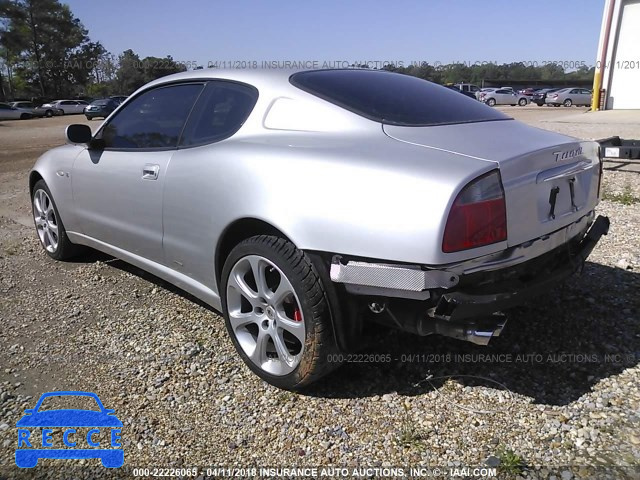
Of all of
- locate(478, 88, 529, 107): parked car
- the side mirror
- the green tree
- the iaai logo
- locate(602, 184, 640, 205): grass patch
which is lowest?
locate(478, 88, 529, 107): parked car

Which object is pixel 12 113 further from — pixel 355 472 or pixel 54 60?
pixel 355 472

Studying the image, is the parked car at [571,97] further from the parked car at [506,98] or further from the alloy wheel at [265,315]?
the alloy wheel at [265,315]

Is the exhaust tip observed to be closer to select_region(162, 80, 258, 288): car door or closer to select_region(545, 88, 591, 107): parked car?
select_region(162, 80, 258, 288): car door

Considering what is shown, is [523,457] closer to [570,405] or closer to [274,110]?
→ [570,405]

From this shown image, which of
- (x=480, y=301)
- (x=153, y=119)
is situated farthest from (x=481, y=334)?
(x=153, y=119)

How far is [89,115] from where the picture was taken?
1225 inches

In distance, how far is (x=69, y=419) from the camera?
2.46 m

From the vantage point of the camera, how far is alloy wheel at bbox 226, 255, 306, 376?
2475 millimetres

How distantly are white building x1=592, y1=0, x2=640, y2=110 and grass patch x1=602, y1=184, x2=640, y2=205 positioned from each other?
1684 cm

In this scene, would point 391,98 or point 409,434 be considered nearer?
point 409,434

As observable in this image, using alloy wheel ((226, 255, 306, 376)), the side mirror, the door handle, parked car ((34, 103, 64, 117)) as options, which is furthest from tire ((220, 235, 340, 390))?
parked car ((34, 103, 64, 117))

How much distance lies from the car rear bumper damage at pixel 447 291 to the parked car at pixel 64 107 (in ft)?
151

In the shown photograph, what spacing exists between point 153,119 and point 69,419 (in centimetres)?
191

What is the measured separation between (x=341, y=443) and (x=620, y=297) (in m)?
2.33
